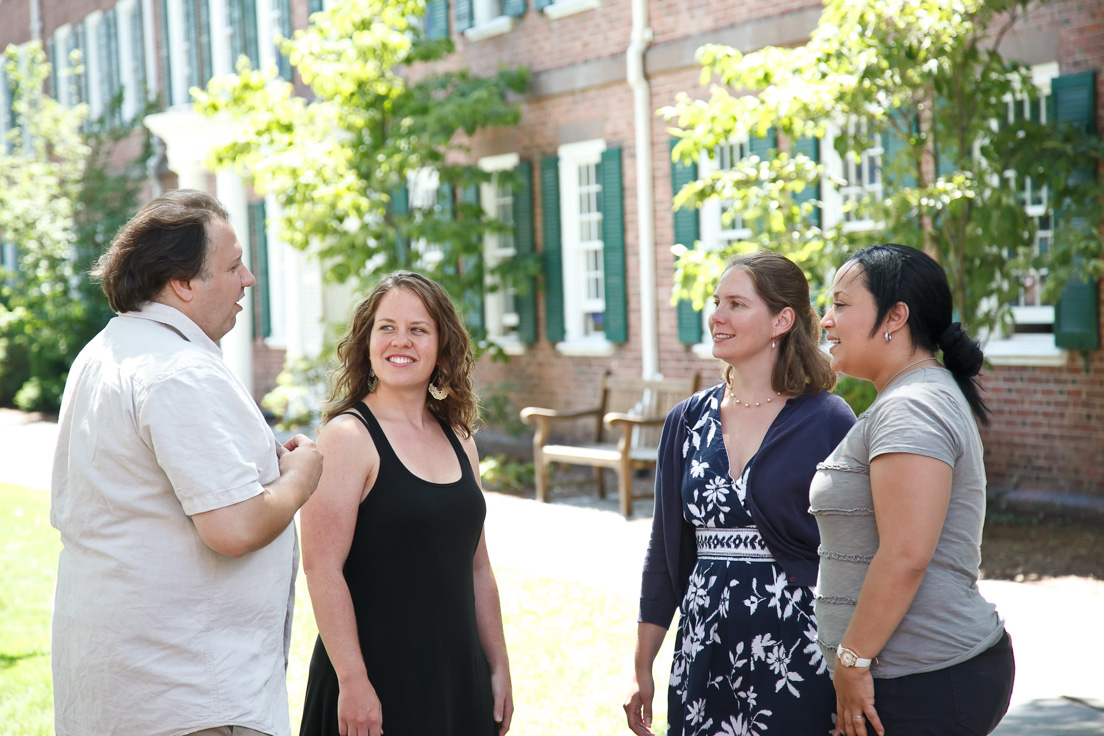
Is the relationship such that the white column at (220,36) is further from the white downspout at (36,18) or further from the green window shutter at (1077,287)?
the green window shutter at (1077,287)

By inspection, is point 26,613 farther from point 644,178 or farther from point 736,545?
point 644,178

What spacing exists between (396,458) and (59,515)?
0.79m

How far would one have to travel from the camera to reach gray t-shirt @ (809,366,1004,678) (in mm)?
2439

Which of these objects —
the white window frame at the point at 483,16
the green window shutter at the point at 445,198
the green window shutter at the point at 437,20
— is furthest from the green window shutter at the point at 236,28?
the green window shutter at the point at 445,198

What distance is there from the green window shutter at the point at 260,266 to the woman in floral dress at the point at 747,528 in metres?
17.0

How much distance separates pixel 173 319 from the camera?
2.51m

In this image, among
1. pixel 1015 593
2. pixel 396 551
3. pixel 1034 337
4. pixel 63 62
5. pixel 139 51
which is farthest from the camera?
pixel 63 62

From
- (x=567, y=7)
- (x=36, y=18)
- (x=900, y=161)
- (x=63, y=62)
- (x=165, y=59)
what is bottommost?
(x=900, y=161)

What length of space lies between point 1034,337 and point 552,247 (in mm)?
5700

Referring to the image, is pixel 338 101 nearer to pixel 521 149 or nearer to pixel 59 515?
pixel 521 149

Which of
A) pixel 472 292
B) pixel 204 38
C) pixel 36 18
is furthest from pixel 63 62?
pixel 472 292

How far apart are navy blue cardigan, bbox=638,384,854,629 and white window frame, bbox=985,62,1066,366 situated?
658 centimetres

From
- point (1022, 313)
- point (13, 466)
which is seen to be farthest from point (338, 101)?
point (1022, 313)

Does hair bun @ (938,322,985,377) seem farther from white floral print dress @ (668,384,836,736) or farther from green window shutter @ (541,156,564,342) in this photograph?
green window shutter @ (541,156,564,342)
